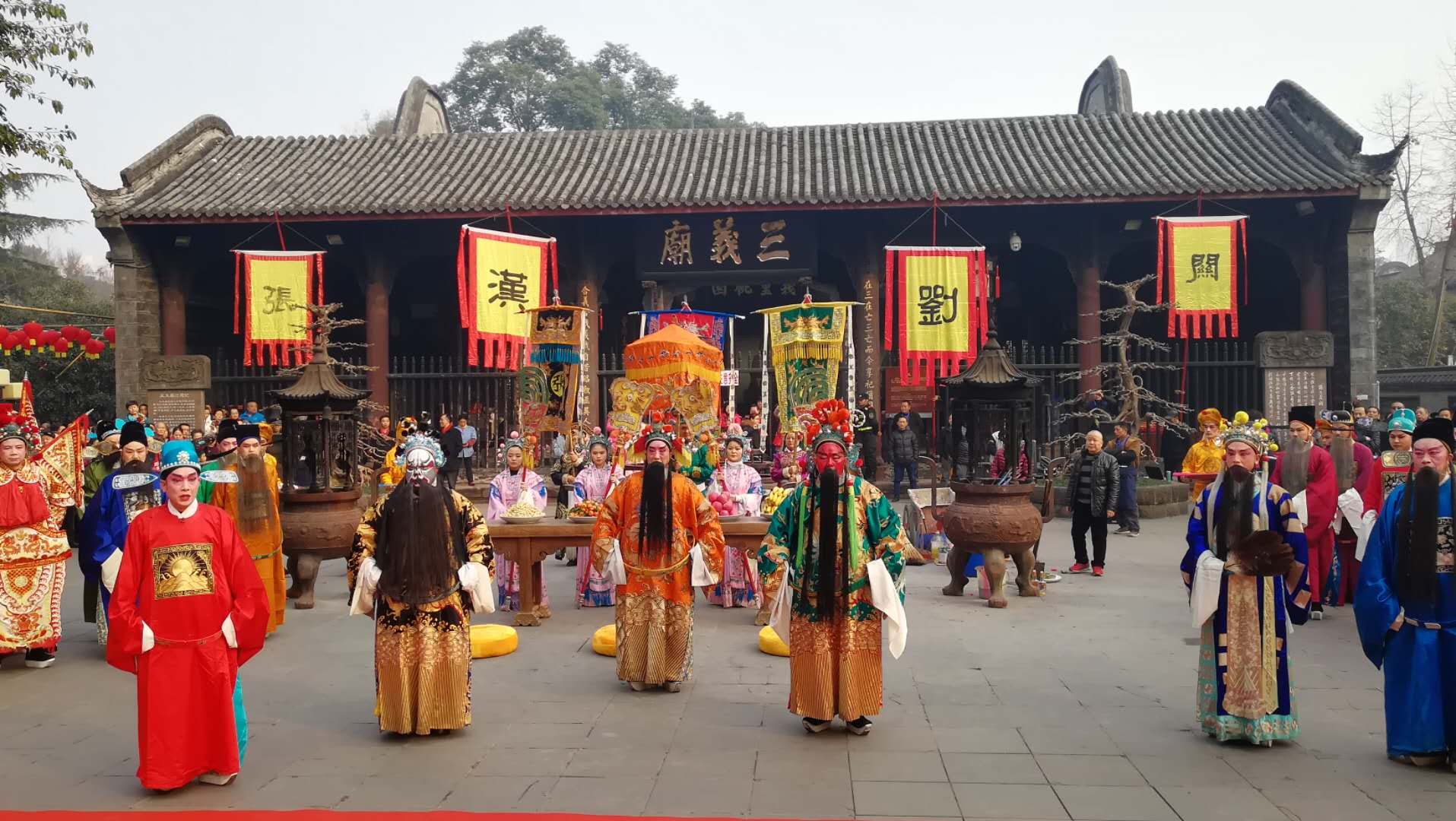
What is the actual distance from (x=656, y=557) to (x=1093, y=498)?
487 centimetres

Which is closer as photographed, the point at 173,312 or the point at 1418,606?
the point at 1418,606

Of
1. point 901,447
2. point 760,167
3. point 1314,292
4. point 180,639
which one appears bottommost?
point 180,639

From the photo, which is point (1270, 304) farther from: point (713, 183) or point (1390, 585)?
point (1390, 585)

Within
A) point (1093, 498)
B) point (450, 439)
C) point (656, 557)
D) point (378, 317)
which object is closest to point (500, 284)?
point (450, 439)

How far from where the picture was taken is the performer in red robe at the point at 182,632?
3963 millimetres

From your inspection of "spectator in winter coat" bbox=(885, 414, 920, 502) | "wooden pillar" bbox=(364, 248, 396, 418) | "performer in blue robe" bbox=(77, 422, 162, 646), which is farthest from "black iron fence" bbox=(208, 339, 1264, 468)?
"performer in blue robe" bbox=(77, 422, 162, 646)

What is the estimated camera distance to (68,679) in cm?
583

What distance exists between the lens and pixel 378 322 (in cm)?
1652

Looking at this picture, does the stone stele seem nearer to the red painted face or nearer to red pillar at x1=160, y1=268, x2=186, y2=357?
red pillar at x1=160, y1=268, x2=186, y2=357

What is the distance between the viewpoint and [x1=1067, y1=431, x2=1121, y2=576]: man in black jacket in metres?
8.84

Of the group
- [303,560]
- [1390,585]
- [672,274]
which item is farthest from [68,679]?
[672,274]

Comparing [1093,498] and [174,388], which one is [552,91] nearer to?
[174,388]

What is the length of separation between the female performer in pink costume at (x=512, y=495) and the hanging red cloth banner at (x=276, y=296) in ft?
30.2

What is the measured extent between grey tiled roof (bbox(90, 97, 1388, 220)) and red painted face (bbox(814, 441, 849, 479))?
11.0 meters
